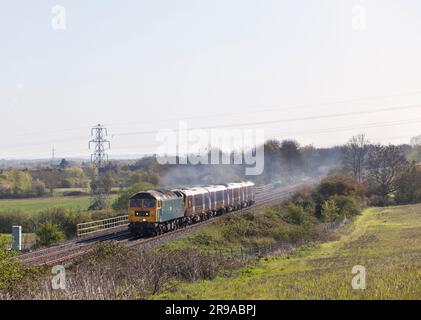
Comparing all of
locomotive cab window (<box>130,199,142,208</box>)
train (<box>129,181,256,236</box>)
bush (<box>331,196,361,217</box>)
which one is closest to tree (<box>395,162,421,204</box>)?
bush (<box>331,196,361,217</box>)

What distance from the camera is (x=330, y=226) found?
45219 mm

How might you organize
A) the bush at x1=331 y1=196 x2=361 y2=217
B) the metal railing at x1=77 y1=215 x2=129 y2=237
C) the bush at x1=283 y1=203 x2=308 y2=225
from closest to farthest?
the metal railing at x1=77 y1=215 x2=129 y2=237, the bush at x1=283 y1=203 x2=308 y2=225, the bush at x1=331 y1=196 x2=361 y2=217

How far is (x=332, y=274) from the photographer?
66.8 feet

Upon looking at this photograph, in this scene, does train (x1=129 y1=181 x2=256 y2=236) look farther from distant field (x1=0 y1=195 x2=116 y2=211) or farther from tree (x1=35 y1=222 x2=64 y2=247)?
distant field (x1=0 y1=195 x2=116 y2=211)

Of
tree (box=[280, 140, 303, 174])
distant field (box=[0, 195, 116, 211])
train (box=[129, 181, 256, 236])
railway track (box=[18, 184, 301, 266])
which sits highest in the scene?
tree (box=[280, 140, 303, 174])

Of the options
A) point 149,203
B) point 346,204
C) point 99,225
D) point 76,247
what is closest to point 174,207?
point 149,203

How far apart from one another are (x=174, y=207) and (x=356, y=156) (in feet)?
195

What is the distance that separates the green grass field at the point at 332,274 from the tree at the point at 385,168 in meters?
36.1

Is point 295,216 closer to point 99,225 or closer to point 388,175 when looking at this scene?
point 99,225

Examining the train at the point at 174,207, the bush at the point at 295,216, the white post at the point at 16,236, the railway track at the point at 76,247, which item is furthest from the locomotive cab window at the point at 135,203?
the bush at the point at 295,216

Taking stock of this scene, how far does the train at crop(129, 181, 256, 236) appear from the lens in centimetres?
3572

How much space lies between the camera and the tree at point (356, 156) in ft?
285

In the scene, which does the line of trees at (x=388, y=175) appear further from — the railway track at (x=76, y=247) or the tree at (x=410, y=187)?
the railway track at (x=76, y=247)

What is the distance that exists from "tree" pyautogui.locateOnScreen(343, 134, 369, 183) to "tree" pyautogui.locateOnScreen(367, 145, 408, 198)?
456 centimetres
